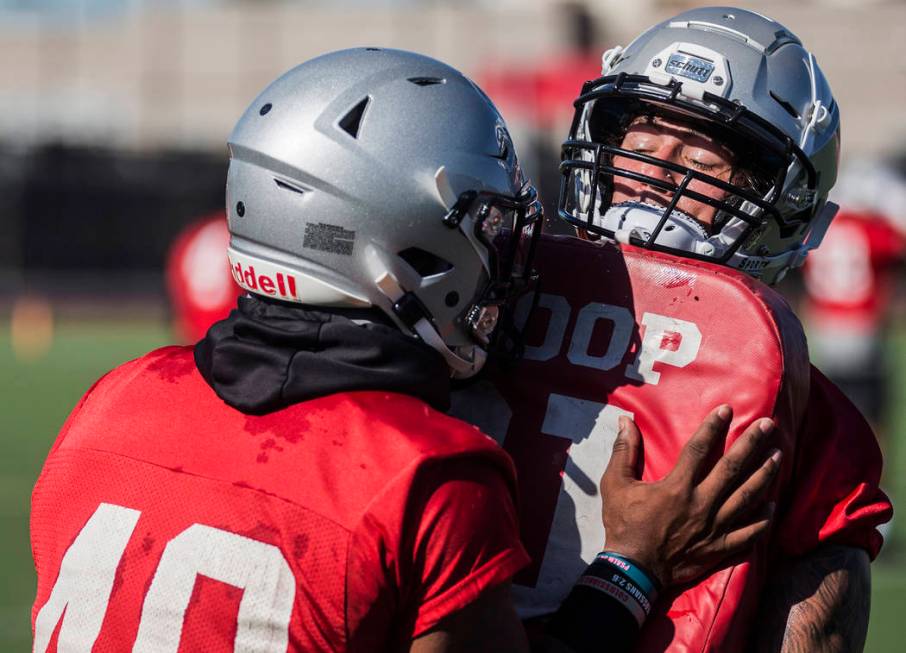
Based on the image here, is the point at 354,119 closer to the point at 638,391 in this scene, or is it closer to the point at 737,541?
the point at 638,391

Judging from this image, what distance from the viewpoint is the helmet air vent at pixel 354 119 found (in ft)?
6.80

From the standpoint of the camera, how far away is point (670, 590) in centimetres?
214

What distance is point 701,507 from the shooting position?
2082 mm

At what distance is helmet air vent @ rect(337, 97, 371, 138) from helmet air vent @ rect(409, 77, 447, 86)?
0.09 metres

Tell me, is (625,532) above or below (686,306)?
below

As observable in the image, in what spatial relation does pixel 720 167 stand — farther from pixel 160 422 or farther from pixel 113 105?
pixel 113 105

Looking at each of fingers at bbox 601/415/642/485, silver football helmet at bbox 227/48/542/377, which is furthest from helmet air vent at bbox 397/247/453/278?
fingers at bbox 601/415/642/485

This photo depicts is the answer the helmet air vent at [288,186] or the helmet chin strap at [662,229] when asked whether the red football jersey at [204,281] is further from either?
the helmet air vent at [288,186]

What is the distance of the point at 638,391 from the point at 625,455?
125 millimetres

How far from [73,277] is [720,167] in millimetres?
18461

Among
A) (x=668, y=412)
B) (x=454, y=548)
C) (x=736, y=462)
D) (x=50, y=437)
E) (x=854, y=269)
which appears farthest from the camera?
(x=50, y=437)

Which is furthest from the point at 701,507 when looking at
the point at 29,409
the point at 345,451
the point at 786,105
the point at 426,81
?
the point at 29,409

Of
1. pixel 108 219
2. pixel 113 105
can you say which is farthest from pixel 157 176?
pixel 113 105

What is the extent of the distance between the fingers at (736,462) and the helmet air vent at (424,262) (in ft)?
1.79
